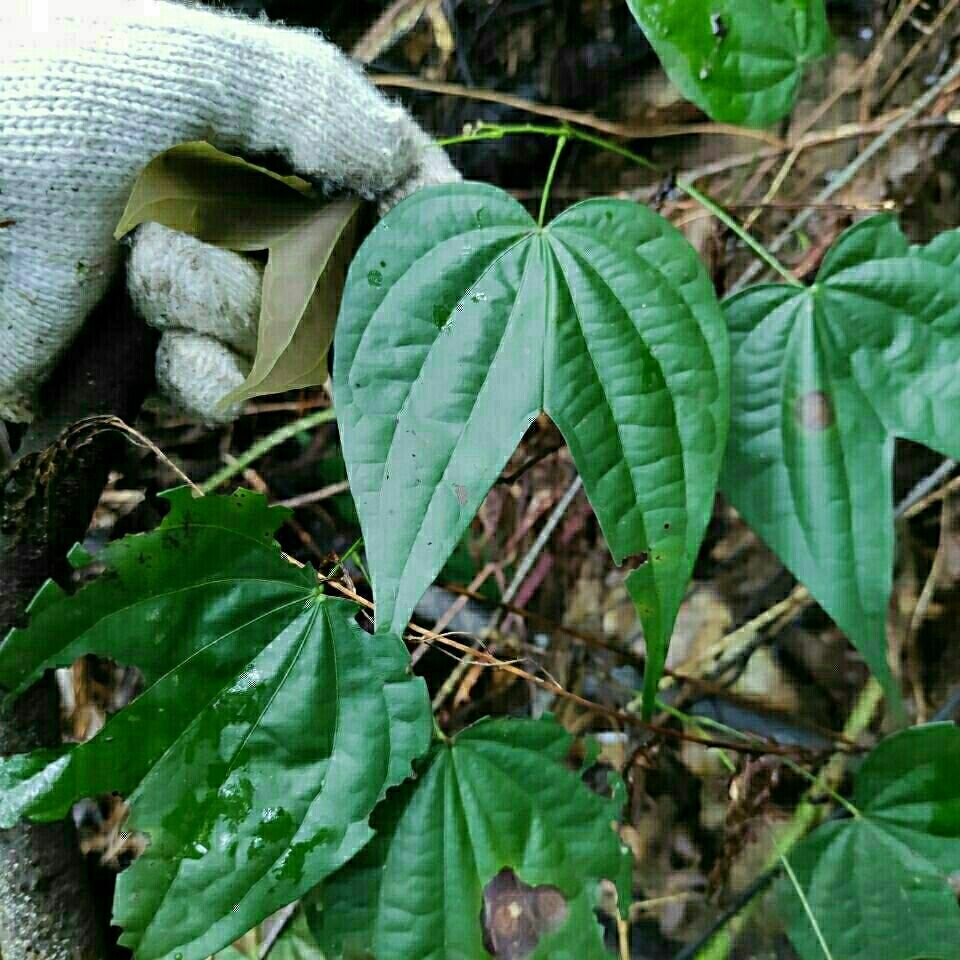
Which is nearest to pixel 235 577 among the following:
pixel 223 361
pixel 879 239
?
pixel 223 361

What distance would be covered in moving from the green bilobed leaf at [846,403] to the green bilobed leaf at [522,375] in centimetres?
12

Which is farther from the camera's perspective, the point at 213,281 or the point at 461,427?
the point at 213,281

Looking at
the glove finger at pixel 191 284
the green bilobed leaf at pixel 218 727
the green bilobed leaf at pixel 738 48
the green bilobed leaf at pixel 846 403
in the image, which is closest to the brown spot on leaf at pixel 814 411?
the green bilobed leaf at pixel 846 403

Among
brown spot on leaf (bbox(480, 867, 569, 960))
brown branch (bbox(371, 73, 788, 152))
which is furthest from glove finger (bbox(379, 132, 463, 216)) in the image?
brown spot on leaf (bbox(480, 867, 569, 960))

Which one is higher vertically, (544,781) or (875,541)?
(875,541)

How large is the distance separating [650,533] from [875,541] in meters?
0.22

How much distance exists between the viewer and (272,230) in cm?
77

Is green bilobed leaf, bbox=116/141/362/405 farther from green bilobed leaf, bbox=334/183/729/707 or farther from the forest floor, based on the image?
the forest floor

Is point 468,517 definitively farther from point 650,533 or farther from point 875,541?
point 875,541

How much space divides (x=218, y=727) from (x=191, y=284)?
453mm

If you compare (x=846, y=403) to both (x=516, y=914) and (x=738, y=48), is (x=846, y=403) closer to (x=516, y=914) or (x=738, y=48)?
(x=738, y=48)

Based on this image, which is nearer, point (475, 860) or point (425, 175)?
point (475, 860)

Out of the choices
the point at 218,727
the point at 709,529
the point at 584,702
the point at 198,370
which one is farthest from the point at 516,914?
the point at 709,529

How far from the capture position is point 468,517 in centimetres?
59
